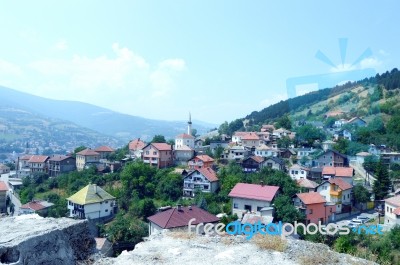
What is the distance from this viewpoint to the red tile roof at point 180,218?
21645 mm

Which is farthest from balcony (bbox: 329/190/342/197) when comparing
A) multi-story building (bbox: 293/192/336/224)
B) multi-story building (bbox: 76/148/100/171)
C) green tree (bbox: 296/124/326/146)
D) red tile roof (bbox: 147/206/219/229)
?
multi-story building (bbox: 76/148/100/171)

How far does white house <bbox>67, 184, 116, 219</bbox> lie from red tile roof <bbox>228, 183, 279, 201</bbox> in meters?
11.0

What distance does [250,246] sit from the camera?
240 inches

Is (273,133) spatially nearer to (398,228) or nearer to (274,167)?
(274,167)

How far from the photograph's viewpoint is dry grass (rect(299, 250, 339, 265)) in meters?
5.51

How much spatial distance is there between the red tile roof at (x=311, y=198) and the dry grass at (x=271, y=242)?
848 inches

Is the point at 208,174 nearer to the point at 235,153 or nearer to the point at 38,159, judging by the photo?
the point at 235,153

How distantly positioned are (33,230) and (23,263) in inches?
22.8

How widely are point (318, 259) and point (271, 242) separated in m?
0.82

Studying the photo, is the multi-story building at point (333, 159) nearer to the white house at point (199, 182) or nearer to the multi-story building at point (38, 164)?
the white house at point (199, 182)

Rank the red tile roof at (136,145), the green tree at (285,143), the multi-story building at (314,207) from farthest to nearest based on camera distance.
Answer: the red tile roof at (136,145) → the green tree at (285,143) → the multi-story building at (314,207)

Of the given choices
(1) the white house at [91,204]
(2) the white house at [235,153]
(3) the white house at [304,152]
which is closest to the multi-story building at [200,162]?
(2) the white house at [235,153]

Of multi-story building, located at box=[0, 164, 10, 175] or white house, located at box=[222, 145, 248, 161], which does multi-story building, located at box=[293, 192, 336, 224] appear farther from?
multi-story building, located at box=[0, 164, 10, 175]

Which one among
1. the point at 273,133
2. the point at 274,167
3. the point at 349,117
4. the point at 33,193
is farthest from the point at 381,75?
the point at 33,193
